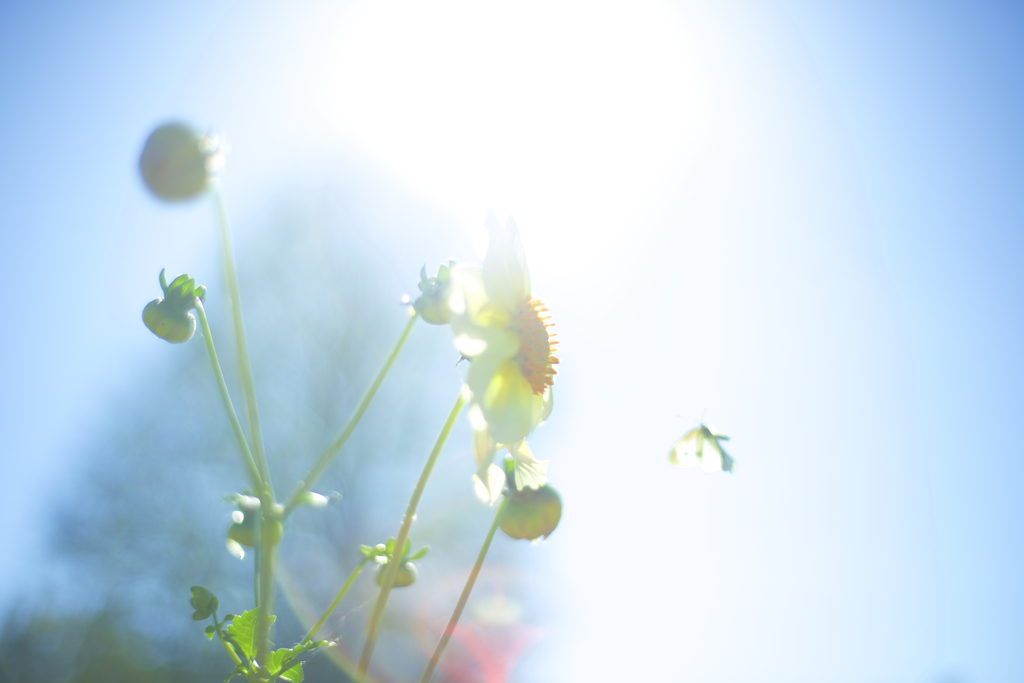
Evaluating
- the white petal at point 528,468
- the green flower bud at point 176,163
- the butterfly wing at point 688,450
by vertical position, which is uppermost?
the green flower bud at point 176,163

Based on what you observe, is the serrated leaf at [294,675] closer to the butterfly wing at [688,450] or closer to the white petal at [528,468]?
the white petal at [528,468]

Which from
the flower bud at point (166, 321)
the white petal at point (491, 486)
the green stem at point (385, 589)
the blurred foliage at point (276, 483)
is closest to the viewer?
the green stem at point (385, 589)

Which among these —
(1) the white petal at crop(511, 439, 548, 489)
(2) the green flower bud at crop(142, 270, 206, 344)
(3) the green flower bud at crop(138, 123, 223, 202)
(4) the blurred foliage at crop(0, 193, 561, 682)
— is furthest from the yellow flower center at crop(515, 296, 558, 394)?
(4) the blurred foliage at crop(0, 193, 561, 682)

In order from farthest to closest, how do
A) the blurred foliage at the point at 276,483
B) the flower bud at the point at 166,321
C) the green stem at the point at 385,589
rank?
the blurred foliage at the point at 276,483
the flower bud at the point at 166,321
the green stem at the point at 385,589

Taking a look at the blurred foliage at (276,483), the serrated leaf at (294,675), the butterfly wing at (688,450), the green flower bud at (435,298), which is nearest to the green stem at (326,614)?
the serrated leaf at (294,675)

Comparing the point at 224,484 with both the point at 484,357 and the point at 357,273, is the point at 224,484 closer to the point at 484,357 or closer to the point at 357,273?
the point at 357,273

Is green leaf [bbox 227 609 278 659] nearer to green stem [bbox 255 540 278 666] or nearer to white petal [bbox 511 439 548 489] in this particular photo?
green stem [bbox 255 540 278 666]
